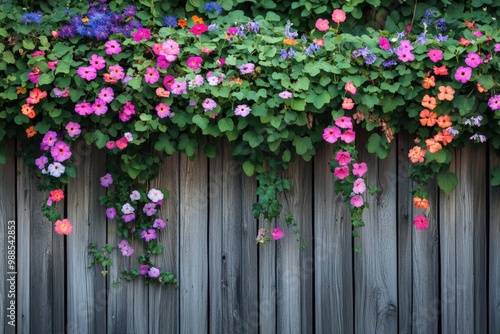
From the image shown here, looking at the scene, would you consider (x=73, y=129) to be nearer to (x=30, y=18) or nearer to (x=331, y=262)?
(x=30, y=18)

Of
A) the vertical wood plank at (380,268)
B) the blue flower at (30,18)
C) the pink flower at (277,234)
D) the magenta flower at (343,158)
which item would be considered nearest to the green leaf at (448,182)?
the vertical wood plank at (380,268)

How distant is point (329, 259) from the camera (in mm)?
3742

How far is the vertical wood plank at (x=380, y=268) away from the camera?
3.74 meters

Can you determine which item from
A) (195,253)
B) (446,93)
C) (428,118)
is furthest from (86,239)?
(446,93)

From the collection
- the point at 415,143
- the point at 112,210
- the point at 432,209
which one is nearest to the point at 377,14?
the point at 415,143

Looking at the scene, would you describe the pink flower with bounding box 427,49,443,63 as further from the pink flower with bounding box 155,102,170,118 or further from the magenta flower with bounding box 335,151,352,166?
the pink flower with bounding box 155,102,170,118

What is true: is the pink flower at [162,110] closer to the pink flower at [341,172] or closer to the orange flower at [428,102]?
the pink flower at [341,172]

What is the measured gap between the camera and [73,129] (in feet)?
11.6

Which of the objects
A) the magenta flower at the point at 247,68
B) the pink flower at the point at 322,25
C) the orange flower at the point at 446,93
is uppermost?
the pink flower at the point at 322,25

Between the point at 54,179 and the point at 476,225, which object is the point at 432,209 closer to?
the point at 476,225

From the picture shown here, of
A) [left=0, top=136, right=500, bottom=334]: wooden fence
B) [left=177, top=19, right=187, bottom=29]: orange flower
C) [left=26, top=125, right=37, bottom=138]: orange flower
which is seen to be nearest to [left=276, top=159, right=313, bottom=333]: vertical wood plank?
[left=0, top=136, right=500, bottom=334]: wooden fence

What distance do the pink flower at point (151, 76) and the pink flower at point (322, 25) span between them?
78cm

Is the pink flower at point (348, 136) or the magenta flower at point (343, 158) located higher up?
the pink flower at point (348, 136)

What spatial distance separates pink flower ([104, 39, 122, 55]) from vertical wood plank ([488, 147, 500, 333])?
176cm
